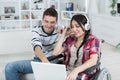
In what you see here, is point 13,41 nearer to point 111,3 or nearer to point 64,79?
point 64,79

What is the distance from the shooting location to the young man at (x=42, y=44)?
2.03m

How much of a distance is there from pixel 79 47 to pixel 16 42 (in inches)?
68.7

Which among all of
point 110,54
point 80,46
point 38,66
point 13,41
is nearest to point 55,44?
point 80,46

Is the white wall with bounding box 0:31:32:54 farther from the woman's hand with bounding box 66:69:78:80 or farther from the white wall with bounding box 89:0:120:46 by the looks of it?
the white wall with bounding box 89:0:120:46

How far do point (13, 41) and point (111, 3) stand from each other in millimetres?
2895

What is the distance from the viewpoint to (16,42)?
11.2 feet

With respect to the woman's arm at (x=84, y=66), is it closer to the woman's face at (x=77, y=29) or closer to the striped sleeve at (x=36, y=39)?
the woman's face at (x=77, y=29)

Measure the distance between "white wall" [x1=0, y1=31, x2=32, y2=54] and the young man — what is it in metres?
1.06

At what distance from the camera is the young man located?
2.03m

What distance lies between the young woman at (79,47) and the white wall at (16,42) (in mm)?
1303

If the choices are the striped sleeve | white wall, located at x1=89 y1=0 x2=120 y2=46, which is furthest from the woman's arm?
white wall, located at x1=89 y1=0 x2=120 y2=46

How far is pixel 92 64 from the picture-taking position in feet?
5.72

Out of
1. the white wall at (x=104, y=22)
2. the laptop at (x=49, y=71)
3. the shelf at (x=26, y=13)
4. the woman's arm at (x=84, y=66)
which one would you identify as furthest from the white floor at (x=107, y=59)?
the shelf at (x=26, y=13)

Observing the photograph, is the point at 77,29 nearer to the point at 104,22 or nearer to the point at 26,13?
the point at 104,22
